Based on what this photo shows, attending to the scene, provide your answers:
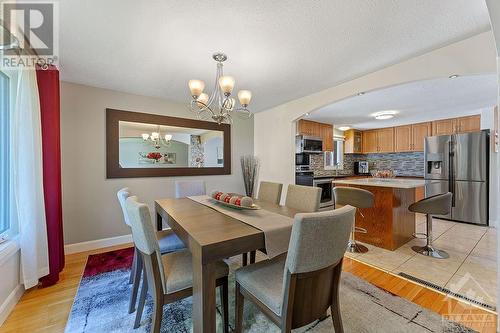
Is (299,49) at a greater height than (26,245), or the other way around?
(299,49)

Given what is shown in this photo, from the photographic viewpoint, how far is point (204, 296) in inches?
42.5

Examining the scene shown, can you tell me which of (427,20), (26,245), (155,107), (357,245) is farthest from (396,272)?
(155,107)

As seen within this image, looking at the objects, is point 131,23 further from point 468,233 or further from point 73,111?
point 468,233

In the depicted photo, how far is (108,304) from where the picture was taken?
5.58 ft

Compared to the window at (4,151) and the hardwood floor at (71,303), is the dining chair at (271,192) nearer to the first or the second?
the hardwood floor at (71,303)

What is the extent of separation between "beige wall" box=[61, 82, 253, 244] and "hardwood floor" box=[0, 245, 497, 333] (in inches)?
28.9

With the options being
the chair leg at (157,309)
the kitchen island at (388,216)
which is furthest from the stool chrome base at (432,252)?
the chair leg at (157,309)

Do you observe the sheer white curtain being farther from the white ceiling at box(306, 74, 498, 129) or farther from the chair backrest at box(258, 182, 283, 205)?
the white ceiling at box(306, 74, 498, 129)

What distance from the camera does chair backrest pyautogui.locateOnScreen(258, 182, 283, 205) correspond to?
2447mm

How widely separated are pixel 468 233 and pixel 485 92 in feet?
7.26

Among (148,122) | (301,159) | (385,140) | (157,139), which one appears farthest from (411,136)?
(148,122)

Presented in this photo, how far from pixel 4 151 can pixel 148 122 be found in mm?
1614

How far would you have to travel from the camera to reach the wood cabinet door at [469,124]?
414 centimetres

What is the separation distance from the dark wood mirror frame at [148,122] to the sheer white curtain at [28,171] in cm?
105
